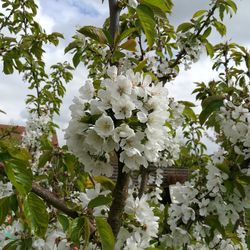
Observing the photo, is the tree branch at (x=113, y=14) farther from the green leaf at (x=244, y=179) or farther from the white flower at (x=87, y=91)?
the green leaf at (x=244, y=179)

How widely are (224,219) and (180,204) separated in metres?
0.33

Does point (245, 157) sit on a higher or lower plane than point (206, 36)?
lower

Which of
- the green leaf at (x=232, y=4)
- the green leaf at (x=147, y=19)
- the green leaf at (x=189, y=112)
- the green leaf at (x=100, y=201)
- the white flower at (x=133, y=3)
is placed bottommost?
the green leaf at (x=100, y=201)

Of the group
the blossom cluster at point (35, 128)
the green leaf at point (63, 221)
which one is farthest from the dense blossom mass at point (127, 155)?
the blossom cluster at point (35, 128)

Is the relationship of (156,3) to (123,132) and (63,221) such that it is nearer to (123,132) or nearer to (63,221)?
(123,132)

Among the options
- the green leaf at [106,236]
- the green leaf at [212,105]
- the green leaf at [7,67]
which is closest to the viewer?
the green leaf at [106,236]

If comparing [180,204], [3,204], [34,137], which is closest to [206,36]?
[180,204]

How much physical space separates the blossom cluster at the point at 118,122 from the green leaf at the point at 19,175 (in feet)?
0.58

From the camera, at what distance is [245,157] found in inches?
74.8

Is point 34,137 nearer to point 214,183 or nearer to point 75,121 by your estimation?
point 214,183

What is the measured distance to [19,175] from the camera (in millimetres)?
1159

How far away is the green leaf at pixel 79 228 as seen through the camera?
49.5 inches

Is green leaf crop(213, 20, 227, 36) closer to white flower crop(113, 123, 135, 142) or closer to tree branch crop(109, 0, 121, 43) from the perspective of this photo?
tree branch crop(109, 0, 121, 43)

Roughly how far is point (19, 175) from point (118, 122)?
34 cm
